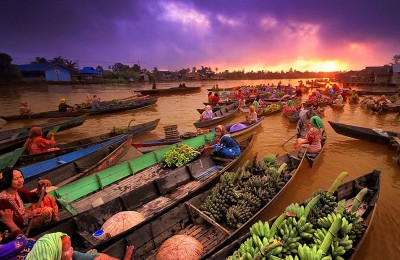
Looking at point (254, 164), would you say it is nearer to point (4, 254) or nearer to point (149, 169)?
point (149, 169)

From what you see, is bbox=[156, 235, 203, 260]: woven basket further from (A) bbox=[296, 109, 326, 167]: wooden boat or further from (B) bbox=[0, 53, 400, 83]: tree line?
(B) bbox=[0, 53, 400, 83]: tree line

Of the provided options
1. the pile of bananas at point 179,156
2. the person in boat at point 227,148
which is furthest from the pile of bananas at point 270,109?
the pile of bananas at point 179,156

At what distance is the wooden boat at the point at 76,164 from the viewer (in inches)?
281

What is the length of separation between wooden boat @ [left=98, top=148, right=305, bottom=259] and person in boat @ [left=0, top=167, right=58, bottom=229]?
5.24ft

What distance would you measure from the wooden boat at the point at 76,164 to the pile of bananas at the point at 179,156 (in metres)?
2.18

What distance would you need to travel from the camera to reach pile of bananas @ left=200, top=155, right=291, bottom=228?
4.98m

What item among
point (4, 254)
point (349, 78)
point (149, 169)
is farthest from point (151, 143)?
point (349, 78)

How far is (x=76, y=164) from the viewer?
25.7ft

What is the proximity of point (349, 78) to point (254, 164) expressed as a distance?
5147 centimetres

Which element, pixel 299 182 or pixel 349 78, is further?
pixel 349 78

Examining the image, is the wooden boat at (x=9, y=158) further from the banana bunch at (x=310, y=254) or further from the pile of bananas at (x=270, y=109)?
the pile of bananas at (x=270, y=109)

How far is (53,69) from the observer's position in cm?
5066

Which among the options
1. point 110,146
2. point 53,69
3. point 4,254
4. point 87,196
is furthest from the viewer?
point 53,69

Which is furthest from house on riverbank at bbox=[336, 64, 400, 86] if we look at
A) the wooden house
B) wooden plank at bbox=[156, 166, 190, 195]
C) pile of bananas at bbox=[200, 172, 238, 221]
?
the wooden house
